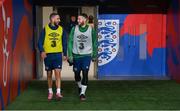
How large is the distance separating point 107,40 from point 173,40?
182cm

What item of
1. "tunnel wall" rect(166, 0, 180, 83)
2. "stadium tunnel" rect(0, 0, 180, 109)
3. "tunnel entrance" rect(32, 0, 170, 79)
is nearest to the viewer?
"tunnel wall" rect(166, 0, 180, 83)

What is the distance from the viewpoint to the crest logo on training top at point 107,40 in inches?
488

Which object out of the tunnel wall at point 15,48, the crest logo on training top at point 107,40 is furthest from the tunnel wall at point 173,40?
the tunnel wall at point 15,48

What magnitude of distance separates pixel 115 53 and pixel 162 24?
1.52 metres

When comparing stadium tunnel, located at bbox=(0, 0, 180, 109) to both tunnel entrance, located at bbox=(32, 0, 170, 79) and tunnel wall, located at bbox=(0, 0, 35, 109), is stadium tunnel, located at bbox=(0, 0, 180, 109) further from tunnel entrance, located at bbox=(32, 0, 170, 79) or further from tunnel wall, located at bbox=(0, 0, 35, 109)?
tunnel wall, located at bbox=(0, 0, 35, 109)

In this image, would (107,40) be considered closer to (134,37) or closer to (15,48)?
(134,37)

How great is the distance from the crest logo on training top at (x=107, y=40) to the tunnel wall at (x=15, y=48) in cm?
195

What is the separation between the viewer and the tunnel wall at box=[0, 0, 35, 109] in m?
7.79

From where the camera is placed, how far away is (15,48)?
9.04 metres

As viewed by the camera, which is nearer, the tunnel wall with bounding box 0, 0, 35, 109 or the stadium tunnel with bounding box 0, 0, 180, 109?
the tunnel wall with bounding box 0, 0, 35, 109

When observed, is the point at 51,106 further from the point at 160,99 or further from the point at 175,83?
the point at 175,83

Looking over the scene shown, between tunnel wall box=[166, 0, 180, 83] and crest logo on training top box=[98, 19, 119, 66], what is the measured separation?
4.62 feet

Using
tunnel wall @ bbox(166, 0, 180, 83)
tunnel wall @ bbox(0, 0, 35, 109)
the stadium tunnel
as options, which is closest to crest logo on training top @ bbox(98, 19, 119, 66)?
the stadium tunnel

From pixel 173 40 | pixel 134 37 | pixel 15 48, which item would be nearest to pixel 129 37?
pixel 134 37
